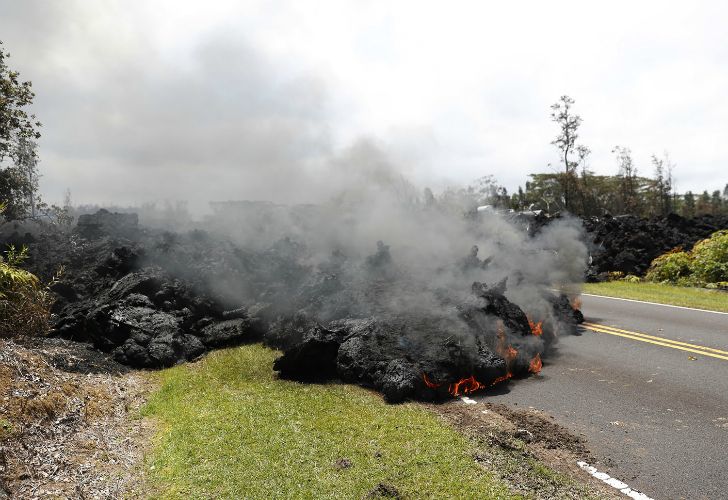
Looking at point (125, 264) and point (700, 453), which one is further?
point (125, 264)

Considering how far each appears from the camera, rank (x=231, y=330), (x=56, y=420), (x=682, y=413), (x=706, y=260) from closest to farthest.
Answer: (x=56, y=420) → (x=682, y=413) → (x=231, y=330) → (x=706, y=260)

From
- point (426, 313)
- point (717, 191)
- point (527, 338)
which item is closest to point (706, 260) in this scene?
point (527, 338)

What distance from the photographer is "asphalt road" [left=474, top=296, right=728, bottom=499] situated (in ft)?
16.0

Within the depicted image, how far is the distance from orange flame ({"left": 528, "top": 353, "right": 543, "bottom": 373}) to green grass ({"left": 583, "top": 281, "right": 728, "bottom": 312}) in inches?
333

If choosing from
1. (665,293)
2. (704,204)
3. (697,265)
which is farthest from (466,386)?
(704,204)

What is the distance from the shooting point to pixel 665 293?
17641 mm

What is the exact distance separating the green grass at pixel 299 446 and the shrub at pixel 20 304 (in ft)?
10.3

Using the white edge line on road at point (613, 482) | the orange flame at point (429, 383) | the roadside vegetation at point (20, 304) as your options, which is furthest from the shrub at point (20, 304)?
the white edge line on road at point (613, 482)

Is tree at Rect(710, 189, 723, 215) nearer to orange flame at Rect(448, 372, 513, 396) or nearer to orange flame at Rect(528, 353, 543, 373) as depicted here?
orange flame at Rect(528, 353, 543, 373)

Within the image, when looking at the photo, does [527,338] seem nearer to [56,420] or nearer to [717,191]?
[56,420]

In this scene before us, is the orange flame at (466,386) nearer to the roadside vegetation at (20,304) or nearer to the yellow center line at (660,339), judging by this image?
the yellow center line at (660,339)

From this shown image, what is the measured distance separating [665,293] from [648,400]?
13.1 metres

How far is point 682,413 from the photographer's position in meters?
6.23

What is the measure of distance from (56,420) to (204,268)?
6.61 m
